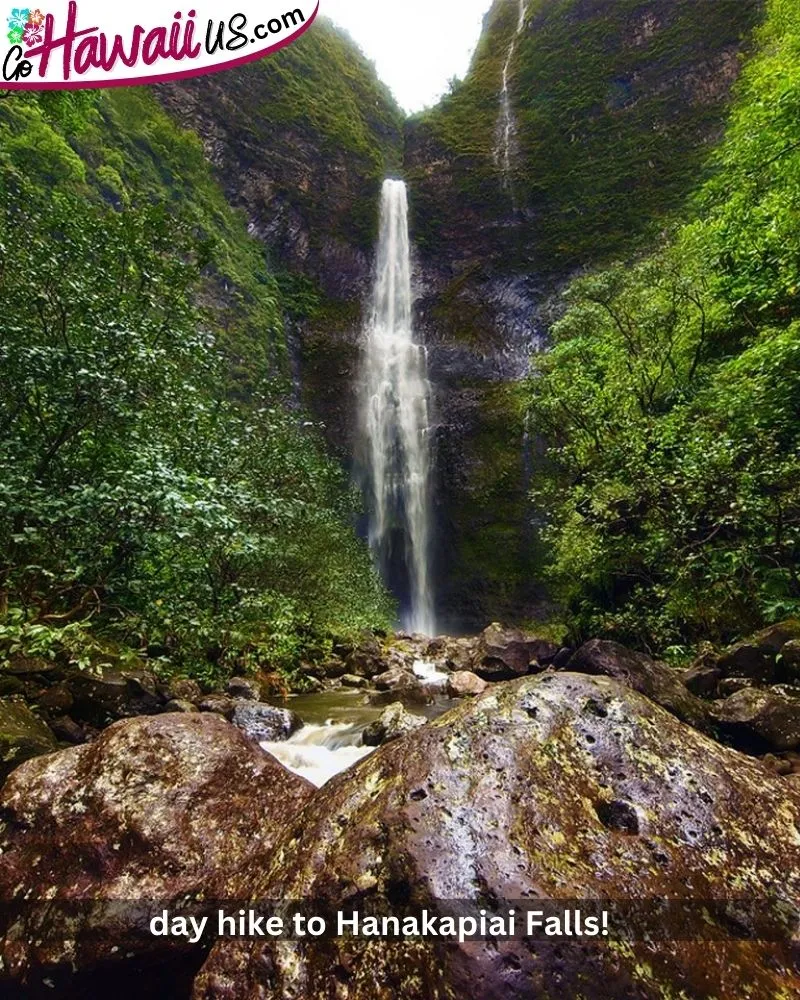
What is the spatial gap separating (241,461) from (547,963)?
335 inches

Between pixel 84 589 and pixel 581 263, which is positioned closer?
pixel 84 589

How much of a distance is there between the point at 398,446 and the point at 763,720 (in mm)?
24859

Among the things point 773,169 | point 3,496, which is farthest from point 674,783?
point 773,169

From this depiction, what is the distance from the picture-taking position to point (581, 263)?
2862 centimetres

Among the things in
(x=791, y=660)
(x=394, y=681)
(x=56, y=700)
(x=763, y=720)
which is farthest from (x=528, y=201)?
(x=56, y=700)

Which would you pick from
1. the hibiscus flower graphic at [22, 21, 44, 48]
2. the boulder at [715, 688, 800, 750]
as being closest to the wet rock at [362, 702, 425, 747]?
the boulder at [715, 688, 800, 750]

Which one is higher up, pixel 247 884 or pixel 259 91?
pixel 259 91

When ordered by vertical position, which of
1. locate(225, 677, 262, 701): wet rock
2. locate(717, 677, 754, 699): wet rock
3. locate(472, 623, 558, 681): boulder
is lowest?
locate(717, 677, 754, 699): wet rock

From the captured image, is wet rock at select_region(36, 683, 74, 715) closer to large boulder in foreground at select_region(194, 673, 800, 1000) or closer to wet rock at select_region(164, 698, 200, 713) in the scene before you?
wet rock at select_region(164, 698, 200, 713)

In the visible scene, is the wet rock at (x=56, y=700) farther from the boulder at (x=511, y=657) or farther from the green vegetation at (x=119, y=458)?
the boulder at (x=511, y=657)

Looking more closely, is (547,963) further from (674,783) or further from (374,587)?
(374,587)

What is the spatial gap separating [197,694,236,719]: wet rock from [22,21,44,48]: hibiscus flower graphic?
37.1 ft

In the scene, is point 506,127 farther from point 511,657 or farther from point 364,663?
point 364,663

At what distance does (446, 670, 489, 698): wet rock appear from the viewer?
1059 centimetres
